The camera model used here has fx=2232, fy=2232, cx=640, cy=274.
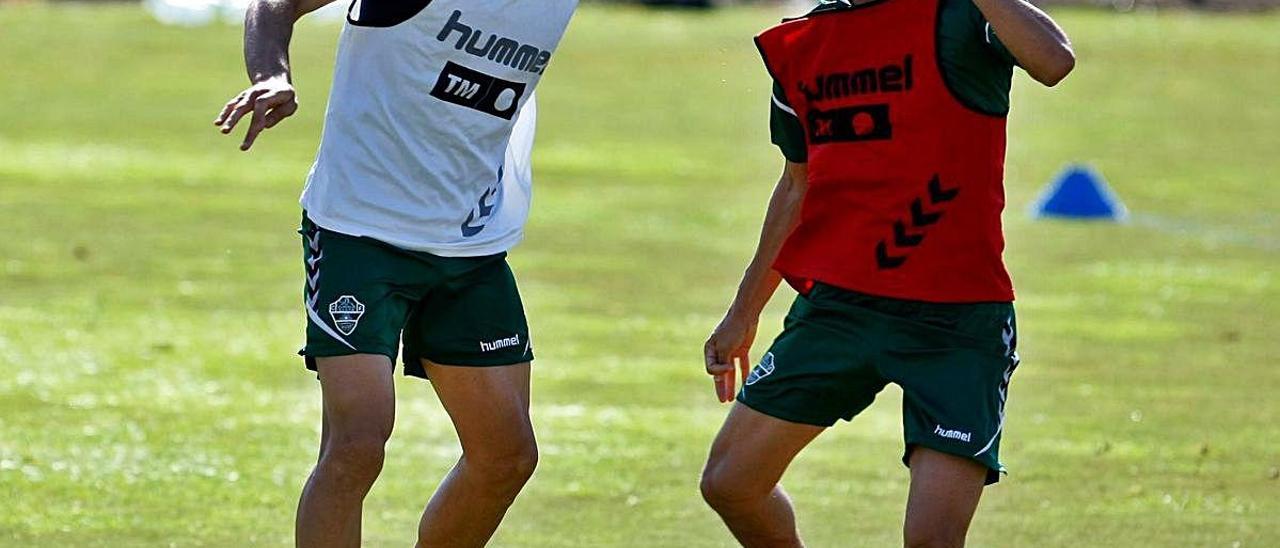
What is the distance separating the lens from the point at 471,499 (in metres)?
5.91

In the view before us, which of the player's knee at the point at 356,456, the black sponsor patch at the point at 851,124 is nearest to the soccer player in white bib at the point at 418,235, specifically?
the player's knee at the point at 356,456

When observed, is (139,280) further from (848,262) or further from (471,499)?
(848,262)

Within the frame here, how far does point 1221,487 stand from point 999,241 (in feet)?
10.4

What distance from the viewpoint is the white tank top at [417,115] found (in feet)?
18.4

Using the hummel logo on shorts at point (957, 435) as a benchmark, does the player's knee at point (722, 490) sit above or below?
below

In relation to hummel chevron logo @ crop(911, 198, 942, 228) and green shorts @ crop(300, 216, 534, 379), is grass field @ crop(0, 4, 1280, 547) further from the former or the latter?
hummel chevron logo @ crop(911, 198, 942, 228)

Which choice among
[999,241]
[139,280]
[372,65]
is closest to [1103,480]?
[999,241]

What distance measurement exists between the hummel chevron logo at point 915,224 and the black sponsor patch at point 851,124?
17 cm

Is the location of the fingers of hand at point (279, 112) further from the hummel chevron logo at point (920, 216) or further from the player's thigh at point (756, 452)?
the hummel chevron logo at point (920, 216)

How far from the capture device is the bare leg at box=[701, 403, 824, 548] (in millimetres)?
5418

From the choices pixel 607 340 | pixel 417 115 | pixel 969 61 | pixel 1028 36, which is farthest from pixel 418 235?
pixel 607 340

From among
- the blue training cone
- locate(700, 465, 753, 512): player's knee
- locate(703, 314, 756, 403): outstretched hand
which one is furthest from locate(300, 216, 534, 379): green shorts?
the blue training cone

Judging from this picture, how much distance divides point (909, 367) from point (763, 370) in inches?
15.3

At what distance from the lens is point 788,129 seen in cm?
563
